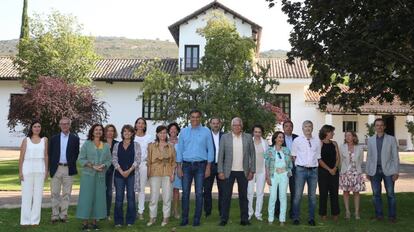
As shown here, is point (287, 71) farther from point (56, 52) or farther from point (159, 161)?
point (159, 161)

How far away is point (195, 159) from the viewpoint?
317 inches

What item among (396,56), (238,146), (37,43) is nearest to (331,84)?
(396,56)

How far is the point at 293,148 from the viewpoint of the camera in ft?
27.7

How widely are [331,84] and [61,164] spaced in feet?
18.6

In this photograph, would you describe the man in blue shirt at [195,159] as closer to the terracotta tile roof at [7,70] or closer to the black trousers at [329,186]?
the black trousers at [329,186]

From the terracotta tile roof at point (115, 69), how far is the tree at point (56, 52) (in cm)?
670

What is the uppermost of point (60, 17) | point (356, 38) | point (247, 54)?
point (60, 17)

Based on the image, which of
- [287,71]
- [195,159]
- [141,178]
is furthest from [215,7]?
[195,159]

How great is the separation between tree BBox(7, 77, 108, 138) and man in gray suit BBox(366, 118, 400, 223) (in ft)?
37.4

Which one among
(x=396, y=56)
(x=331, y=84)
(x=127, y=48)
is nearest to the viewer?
(x=396, y=56)

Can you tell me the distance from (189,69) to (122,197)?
23.7 meters

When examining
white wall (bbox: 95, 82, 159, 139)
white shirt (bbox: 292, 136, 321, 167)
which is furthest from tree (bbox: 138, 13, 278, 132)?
white wall (bbox: 95, 82, 159, 139)

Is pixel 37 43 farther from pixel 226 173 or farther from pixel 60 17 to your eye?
pixel 226 173

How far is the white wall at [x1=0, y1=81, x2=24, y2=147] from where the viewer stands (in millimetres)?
35312
